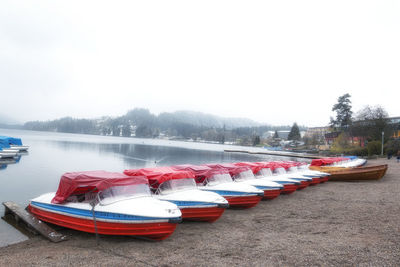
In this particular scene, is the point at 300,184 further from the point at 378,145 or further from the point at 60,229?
the point at 378,145

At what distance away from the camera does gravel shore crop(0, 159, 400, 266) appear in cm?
767

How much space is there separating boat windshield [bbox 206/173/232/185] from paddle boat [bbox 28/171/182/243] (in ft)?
16.0

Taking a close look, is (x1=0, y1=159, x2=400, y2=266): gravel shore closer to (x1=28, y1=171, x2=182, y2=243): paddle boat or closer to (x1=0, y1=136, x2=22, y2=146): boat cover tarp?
(x1=28, y1=171, x2=182, y2=243): paddle boat

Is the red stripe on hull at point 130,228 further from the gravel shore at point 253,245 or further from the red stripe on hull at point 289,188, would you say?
the red stripe on hull at point 289,188

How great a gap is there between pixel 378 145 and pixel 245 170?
2110 inches

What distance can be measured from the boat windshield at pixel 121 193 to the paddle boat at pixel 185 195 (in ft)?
4.02

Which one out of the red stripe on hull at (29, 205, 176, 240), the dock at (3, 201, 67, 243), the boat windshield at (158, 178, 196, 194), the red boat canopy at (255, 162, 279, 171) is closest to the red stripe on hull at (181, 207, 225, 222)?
the boat windshield at (158, 178, 196, 194)

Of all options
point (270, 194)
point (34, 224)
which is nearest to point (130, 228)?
point (34, 224)

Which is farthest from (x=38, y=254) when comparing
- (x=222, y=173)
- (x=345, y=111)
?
(x=345, y=111)

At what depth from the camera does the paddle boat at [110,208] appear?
8953mm

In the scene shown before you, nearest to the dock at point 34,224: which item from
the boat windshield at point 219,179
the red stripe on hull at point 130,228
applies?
the red stripe on hull at point 130,228

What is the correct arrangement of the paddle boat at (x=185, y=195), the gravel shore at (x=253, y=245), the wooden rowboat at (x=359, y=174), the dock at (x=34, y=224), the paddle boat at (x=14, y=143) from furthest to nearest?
the paddle boat at (x=14, y=143), the wooden rowboat at (x=359, y=174), the paddle boat at (x=185, y=195), the dock at (x=34, y=224), the gravel shore at (x=253, y=245)

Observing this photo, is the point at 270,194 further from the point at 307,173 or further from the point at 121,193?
the point at 121,193

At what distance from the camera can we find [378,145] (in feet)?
189
